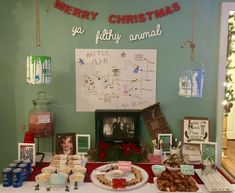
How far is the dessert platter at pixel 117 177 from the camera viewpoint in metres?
1.65

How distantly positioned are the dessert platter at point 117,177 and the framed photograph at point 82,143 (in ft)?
0.91

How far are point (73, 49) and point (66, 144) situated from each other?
763 mm

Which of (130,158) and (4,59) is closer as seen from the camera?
(130,158)

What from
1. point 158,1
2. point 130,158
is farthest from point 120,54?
point 130,158

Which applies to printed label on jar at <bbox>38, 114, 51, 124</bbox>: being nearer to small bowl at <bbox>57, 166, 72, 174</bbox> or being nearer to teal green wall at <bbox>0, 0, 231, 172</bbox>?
teal green wall at <bbox>0, 0, 231, 172</bbox>

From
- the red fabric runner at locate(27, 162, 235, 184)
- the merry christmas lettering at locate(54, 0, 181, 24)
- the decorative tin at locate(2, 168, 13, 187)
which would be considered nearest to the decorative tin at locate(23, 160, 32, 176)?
the red fabric runner at locate(27, 162, 235, 184)

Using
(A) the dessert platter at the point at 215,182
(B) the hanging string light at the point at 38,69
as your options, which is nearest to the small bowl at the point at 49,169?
(B) the hanging string light at the point at 38,69

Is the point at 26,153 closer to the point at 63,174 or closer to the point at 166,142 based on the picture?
the point at 63,174

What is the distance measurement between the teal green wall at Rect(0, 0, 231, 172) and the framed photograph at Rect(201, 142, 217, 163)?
0.96 feet

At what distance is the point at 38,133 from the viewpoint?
2.09 m

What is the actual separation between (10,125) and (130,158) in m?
1.05

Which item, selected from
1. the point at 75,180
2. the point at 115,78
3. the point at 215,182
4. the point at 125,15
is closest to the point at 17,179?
the point at 75,180

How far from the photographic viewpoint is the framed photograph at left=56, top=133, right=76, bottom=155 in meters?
2.15

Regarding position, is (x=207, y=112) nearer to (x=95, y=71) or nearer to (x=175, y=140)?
(x=175, y=140)
